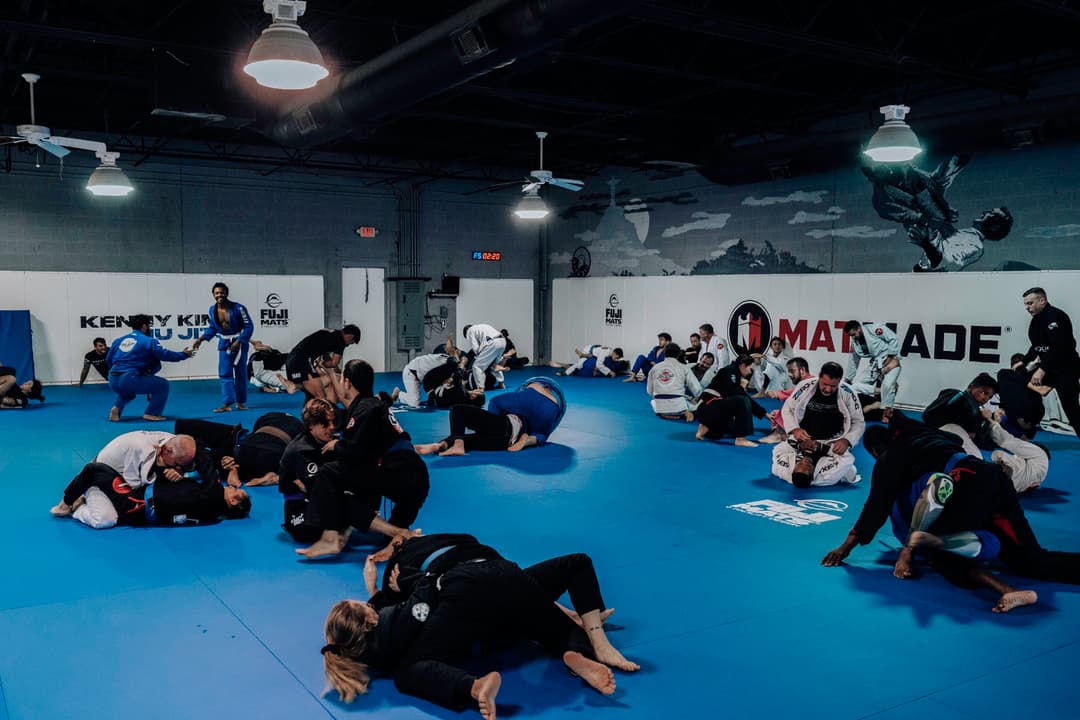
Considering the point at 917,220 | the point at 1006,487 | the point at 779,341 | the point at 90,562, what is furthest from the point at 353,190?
the point at 1006,487

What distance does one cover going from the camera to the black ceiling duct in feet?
20.2

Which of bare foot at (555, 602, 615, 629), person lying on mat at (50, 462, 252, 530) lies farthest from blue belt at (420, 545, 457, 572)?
person lying on mat at (50, 462, 252, 530)

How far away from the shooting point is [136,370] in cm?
1034

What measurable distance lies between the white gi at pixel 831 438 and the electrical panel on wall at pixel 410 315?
11717 mm

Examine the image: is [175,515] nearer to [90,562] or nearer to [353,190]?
[90,562]

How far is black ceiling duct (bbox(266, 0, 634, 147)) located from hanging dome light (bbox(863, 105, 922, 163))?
12.2 ft

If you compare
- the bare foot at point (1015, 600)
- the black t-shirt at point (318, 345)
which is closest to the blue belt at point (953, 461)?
the bare foot at point (1015, 600)

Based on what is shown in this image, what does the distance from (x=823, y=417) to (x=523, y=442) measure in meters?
3.11

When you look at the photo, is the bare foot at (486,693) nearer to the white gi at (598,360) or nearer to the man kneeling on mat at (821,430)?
the man kneeling on mat at (821,430)

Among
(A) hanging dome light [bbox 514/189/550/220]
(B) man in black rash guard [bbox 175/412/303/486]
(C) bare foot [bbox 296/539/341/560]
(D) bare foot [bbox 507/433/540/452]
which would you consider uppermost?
(A) hanging dome light [bbox 514/189/550/220]

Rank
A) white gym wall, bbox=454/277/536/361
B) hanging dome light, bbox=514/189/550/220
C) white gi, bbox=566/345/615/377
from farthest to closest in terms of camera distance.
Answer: white gym wall, bbox=454/277/536/361 → white gi, bbox=566/345/615/377 → hanging dome light, bbox=514/189/550/220

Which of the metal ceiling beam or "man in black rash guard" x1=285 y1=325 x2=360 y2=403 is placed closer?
the metal ceiling beam

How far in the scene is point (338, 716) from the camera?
326 cm

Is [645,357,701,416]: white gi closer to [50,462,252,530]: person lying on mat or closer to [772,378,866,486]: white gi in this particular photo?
[772,378,866,486]: white gi
